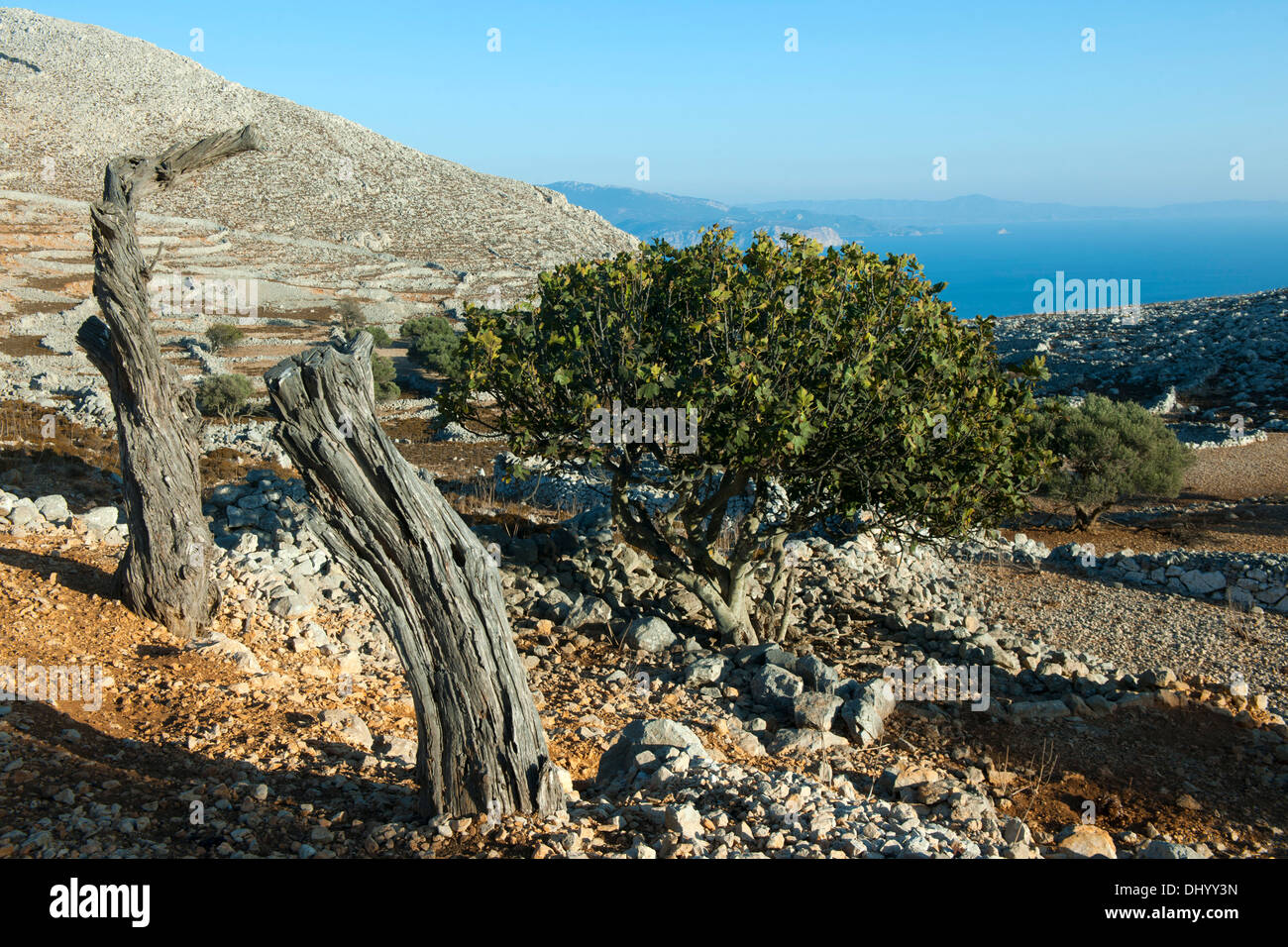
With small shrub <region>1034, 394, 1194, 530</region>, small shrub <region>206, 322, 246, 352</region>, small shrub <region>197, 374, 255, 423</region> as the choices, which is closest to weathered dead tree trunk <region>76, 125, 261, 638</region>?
small shrub <region>1034, 394, 1194, 530</region>

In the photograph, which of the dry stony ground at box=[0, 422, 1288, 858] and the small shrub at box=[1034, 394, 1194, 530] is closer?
the dry stony ground at box=[0, 422, 1288, 858]

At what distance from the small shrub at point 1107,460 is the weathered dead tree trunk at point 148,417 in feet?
54.3

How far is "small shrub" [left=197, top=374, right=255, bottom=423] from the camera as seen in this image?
91.1ft

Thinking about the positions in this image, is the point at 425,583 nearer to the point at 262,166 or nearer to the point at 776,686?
the point at 776,686

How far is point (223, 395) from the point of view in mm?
27797

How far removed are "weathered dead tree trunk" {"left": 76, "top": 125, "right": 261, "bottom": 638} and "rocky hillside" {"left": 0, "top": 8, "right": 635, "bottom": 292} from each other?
54448 mm

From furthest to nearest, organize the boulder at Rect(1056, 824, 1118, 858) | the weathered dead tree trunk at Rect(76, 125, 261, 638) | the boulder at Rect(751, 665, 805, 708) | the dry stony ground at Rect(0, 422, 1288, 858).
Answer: the boulder at Rect(751, 665, 805, 708) → the weathered dead tree trunk at Rect(76, 125, 261, 638) → the boulder at Rect(1056, 824, 1118, 858) → the dry stony ground at Rect(0, 422, 1288, 858)

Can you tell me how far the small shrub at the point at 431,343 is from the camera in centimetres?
3697

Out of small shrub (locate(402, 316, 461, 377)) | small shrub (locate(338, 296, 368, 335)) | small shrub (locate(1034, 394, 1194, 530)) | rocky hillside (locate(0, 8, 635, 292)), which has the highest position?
rocky hillside (locate(0, 8, 635, 292))

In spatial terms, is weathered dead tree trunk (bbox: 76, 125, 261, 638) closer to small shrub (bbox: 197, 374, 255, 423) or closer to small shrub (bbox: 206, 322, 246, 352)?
small shrub (bbox: 197, 374, 255, 423)

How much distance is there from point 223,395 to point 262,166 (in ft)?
197

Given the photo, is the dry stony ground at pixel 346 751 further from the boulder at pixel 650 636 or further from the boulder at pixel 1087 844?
the boulder at pixel 1087 844
